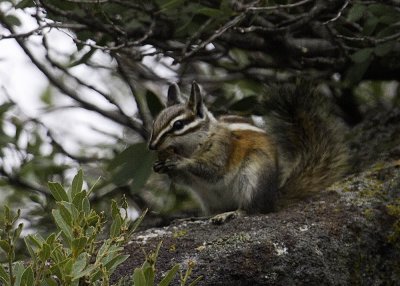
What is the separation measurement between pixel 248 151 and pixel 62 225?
1.84 meters

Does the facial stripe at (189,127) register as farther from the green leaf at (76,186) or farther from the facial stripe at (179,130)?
the green leaf at (76,186)

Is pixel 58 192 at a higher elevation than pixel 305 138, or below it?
higher

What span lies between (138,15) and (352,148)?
1.19m

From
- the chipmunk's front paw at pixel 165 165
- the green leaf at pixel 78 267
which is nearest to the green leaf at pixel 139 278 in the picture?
the green leaf at pixel 78 267

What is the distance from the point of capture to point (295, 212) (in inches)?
119

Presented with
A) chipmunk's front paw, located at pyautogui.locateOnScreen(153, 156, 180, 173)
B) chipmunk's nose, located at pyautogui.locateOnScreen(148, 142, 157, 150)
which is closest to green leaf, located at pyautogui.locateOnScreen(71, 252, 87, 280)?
chipmunk's nose, located at pyautogui.locateOnScreen(148, 142, 157, 150)

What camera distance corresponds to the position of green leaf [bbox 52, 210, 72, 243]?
188 centimetres

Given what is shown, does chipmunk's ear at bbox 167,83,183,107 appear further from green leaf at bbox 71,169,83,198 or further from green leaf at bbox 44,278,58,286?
green leaf at bbox 44,278,58,286

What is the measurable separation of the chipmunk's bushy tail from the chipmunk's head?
1.04 ft

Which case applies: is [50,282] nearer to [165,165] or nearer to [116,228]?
[116,228]

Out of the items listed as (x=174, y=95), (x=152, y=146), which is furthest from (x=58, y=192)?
(x=174, y=95)

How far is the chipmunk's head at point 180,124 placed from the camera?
Result: 3484 mm

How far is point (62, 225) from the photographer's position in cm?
188

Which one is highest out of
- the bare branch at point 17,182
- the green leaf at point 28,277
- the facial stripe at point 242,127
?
the green leaf at point 28,277
